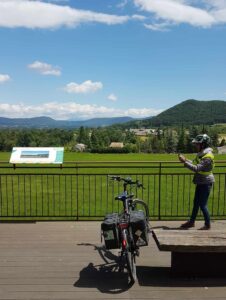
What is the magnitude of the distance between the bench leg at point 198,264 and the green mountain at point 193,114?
132672mm

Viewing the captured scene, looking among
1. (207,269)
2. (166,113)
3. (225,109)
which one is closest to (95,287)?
(207,269)

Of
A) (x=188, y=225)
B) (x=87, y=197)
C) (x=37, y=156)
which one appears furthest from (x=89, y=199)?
(x=87, y=197)

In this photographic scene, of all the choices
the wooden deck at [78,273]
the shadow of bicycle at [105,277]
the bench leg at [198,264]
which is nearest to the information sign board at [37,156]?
the wooden deck at [78,273]

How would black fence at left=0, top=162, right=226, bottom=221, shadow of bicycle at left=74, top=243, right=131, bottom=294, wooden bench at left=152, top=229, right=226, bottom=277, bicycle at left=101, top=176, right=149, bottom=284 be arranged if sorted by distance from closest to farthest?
shadow of bicycle at left=74, top=243, right=131, bottom=294 < bicycle at left=101, top=176, right=149, bottom=284 < wooden bench at left=152, top=229, right=226, bottom=277 < black fence at left=0, top=162, right=226, bottom=221

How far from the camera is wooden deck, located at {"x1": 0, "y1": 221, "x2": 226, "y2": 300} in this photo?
4719 mm

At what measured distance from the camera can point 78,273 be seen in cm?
535

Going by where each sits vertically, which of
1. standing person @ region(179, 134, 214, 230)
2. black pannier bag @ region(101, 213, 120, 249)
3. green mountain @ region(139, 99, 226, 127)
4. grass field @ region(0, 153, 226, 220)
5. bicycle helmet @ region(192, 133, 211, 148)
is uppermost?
green mountain @ region(139, 99, 226, 127)

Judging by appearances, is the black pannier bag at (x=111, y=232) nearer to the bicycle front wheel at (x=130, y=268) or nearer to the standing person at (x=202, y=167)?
the bicycle front wheel at (x=130, y=268)

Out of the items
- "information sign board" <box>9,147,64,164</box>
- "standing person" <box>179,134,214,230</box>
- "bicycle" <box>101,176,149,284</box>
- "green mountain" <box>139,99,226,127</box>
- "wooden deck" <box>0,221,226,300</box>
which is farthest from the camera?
"green mountain" <box>139,99,226,127</box>

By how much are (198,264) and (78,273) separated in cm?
156

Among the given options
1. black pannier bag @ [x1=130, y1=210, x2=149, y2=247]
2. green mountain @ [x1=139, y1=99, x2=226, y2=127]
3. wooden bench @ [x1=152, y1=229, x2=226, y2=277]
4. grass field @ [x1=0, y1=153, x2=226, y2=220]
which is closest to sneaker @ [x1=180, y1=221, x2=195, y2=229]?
grass field @ [x1=0, y1=153, x2=226, y2=220]

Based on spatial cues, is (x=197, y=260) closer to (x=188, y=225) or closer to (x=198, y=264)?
(x=198, y=264)

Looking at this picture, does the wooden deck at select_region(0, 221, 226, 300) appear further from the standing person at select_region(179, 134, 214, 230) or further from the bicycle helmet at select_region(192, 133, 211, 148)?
the bicycle helmet at select_region(192, 133, 211, 148)

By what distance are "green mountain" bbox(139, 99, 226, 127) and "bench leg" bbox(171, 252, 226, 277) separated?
133 metres
